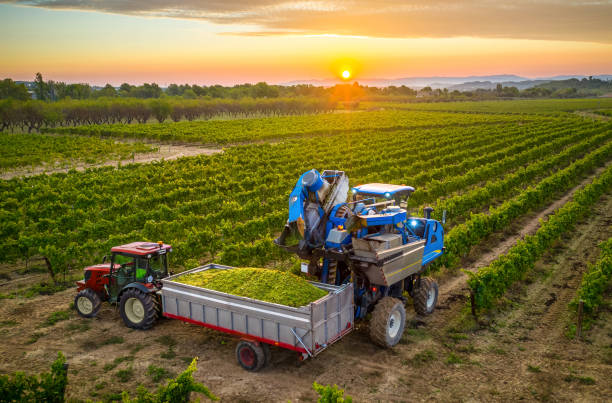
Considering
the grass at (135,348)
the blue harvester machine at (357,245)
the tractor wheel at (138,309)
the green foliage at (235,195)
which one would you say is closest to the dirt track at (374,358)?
the grass at (135,348)

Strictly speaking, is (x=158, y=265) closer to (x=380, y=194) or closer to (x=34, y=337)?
(x=34, y=337)

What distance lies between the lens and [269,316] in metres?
9.59

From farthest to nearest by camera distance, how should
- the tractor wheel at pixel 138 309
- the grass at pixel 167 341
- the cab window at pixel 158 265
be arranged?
the cab window at pixel 158 265, the tractor wheel at pixel 138 309, the grass at pixel 167 341

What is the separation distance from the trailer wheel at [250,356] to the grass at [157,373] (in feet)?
4.70

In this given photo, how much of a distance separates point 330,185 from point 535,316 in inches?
262

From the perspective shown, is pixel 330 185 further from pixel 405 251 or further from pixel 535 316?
pixel 535 316

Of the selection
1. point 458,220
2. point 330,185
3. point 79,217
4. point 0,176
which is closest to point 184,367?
point 330,185

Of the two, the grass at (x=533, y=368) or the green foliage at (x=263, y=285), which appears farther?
the grass at (x=533, y=368)

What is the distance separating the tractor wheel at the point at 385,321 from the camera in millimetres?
10508

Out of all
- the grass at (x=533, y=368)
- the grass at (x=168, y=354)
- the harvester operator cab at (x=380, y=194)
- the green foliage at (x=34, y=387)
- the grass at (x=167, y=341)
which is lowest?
the grass at (x=533, y=368)

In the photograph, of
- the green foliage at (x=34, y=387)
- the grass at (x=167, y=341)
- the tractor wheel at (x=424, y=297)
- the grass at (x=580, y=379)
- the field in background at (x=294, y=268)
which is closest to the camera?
the green foliage at (x=34, y=387)

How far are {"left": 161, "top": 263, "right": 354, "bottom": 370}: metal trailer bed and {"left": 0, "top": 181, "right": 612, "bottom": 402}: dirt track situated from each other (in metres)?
0.72

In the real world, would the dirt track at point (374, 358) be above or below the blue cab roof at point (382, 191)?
below

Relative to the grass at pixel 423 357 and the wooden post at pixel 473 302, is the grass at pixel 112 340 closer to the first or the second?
the grass at pixel 423 357
